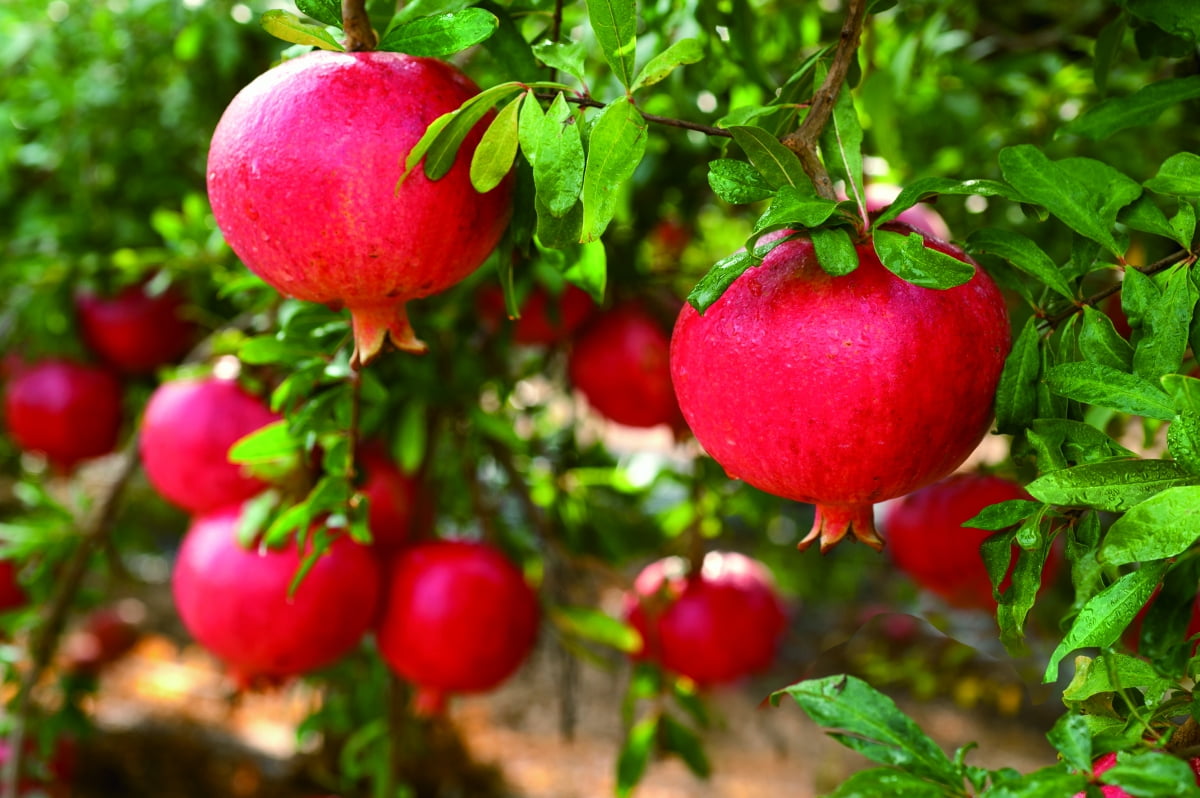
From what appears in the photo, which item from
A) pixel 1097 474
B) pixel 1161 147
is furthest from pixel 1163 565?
pixel 1161 147

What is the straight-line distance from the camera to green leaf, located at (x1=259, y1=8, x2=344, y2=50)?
22.4 inches

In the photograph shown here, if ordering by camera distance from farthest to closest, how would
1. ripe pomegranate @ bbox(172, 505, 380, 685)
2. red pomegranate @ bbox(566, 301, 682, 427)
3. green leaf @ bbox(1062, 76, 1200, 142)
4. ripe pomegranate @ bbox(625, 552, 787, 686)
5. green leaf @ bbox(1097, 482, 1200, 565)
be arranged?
1. ripe pomegranate @ bbox(625, 552, 787, 686)
2. red pomegranate @ bbox(566, 301, 682, 427)
3. ripe pomegranate @ bbox(172, 505, 380, 685)
4. green leaf @ bbox(1062, 76, 1200, 142)
5. green leaf @ bbox(1097, 482, 1200, 565)

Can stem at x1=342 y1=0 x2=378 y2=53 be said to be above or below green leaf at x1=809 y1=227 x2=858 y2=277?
above

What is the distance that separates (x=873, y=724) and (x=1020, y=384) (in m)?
0.18

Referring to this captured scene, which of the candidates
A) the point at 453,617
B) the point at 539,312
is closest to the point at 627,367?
the point at 539,312

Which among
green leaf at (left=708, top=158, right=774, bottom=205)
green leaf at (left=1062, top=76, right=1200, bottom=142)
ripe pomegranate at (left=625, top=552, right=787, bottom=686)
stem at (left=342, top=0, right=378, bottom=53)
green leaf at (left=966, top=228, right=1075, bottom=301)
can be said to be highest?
stem at (left=342, top=0, right=378, bottom=53)

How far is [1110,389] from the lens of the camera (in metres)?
0.47

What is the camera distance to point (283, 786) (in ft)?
6.52

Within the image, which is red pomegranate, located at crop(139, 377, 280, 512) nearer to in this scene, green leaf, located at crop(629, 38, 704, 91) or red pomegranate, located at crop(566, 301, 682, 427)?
red pomegranate, located at crop(566, 301, 682, 427)

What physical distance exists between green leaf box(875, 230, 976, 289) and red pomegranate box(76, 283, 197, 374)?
1.16 metres

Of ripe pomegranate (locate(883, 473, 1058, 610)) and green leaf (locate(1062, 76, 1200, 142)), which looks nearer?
green leaf (locate(1062, 76, 1200, 142))

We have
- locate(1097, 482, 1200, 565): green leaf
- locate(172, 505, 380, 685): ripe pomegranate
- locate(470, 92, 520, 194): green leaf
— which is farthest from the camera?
locate(172, 505, 380, 685): ripe pomegranate

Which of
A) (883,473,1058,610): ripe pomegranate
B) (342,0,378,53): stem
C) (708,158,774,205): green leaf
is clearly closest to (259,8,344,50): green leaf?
(342,0,378,53): stem

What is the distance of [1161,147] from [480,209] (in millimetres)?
925
